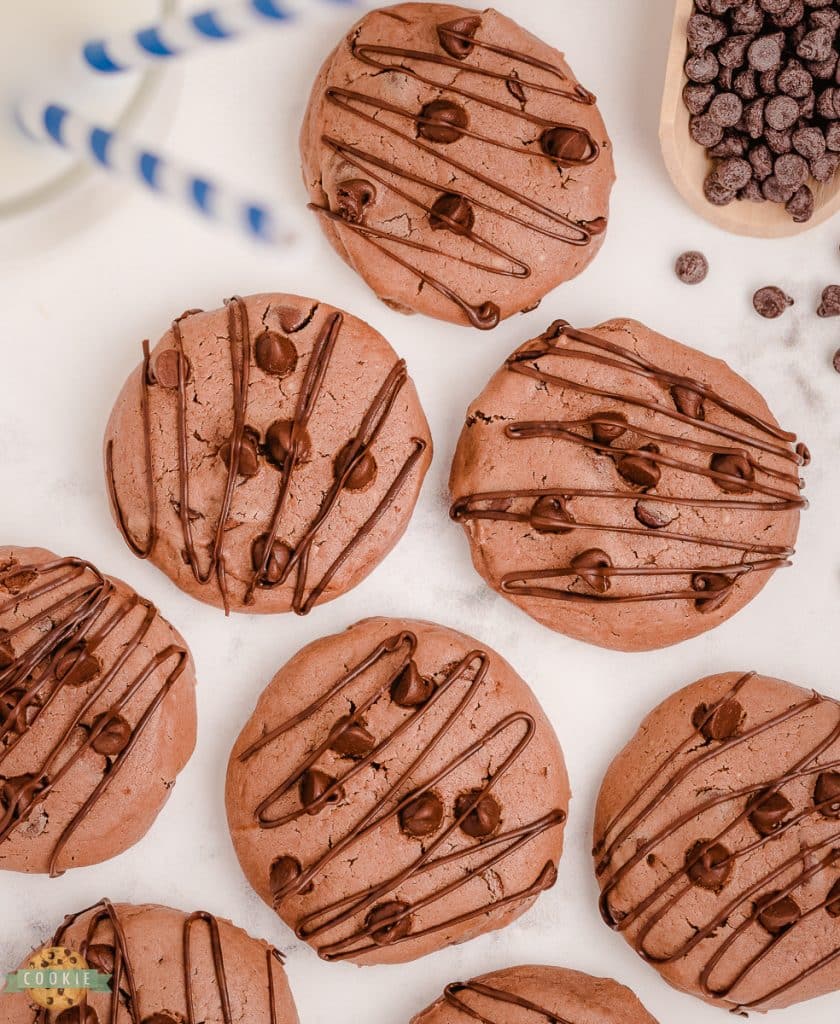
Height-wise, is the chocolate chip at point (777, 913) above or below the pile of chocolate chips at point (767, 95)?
below

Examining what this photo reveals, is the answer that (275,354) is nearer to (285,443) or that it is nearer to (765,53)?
(285,443)

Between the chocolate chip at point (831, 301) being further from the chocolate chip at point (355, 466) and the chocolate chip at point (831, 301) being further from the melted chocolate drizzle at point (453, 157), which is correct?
the chocolate chip at point (355, 466)

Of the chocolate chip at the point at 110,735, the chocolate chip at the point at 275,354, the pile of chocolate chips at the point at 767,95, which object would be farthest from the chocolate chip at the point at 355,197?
the chocolate chip at the point at 110,735

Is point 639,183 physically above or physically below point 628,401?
above

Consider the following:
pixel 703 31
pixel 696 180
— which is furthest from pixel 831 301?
pixel 703 31

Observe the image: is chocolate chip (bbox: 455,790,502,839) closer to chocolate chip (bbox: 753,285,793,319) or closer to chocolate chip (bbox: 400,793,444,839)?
chocolate chip (bbox: 400,793,444,839)

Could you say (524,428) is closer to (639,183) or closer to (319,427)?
(319,427)

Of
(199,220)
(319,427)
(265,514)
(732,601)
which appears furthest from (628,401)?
(199,220)
